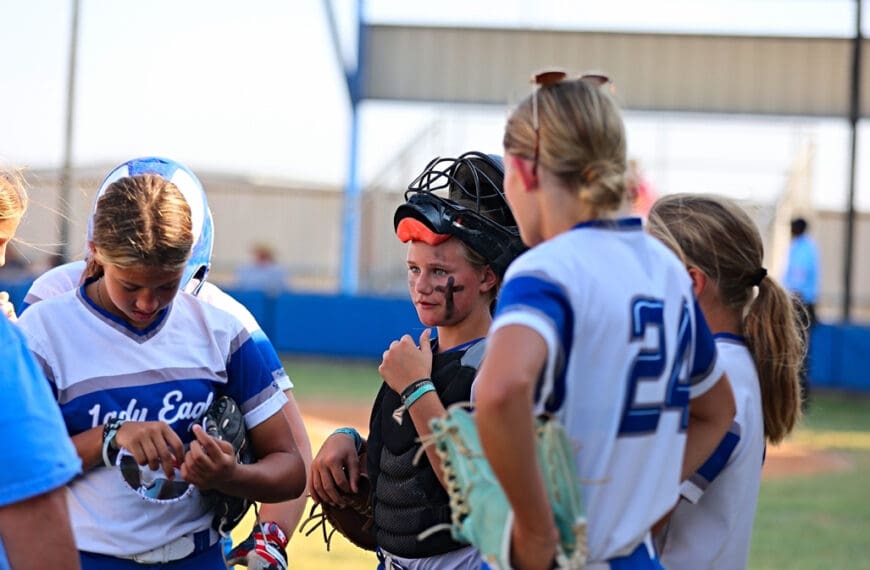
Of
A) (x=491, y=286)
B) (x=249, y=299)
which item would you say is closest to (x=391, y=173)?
(x=249, y=299)

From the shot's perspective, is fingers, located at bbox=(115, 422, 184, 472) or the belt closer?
fingers, located at bbox=(115, 422, 184, 472)

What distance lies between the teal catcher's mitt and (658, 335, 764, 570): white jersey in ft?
2.49

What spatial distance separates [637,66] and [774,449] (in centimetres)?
994

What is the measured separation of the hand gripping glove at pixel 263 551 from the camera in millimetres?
2922

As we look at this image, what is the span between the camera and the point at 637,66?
19.1 metres

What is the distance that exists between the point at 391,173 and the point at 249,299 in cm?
612

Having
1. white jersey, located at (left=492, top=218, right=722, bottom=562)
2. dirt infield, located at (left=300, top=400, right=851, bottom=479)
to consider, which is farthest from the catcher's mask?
dirt infield, located at (left=300, top=400, right=851, bottom=479)

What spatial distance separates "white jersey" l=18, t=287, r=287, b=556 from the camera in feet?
8.41

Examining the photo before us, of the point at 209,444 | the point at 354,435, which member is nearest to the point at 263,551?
the point at 354,435

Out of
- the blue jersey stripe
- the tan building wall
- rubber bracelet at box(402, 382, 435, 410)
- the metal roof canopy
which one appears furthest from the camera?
the tan building wall

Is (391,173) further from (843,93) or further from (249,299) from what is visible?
(843,93)

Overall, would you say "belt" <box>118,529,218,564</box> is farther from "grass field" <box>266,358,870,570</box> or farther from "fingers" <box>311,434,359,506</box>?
"grass field" <box>266,358,870,570</box>

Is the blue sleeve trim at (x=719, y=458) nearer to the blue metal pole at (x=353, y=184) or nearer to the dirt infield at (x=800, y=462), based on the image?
the dirt infield at (x=800, y=462)

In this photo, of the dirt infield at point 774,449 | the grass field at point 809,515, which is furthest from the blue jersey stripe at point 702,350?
the dirt infield at point 774,449
